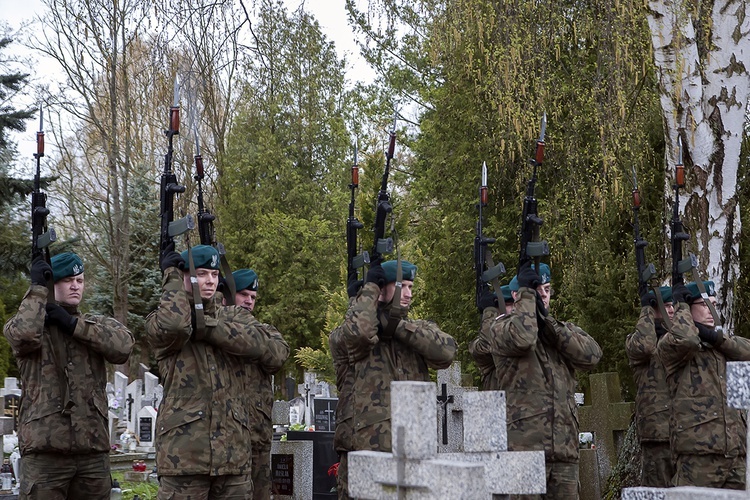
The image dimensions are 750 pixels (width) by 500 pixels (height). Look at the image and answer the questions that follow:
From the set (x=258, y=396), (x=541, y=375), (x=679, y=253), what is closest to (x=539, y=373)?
(x=541, y=375)

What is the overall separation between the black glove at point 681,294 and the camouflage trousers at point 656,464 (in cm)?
124

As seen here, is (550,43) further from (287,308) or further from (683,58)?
(287,308)

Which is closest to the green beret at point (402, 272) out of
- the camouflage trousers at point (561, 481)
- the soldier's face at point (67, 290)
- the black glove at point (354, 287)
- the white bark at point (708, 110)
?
the black glove at point (354, 287)

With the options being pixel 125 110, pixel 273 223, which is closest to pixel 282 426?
pixel 125 110

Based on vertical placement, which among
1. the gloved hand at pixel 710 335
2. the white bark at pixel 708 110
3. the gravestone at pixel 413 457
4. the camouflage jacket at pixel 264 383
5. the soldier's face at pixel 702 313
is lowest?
the gravestone at pixel 413 457

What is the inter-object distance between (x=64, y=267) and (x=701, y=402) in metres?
4.44

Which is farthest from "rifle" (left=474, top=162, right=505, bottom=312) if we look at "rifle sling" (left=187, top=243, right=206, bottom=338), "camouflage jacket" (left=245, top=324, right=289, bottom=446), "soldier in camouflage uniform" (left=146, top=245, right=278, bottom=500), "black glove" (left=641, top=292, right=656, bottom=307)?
"rifle sling" (left=187, top=243, right=206, bottom=338)

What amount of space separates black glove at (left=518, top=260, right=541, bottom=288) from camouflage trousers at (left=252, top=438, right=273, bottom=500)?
2.12 meters

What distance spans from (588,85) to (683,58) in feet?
11.1

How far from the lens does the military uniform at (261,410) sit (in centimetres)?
672

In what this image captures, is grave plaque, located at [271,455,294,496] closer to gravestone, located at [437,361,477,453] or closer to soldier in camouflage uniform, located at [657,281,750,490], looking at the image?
gravestone, located at [437,361,477,453]

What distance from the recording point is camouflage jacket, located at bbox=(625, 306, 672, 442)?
814 centimetres

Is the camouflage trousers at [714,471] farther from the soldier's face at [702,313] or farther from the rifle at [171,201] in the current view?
the rifle at [171,201]

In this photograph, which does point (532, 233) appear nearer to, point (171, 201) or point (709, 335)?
point (709, 335)
